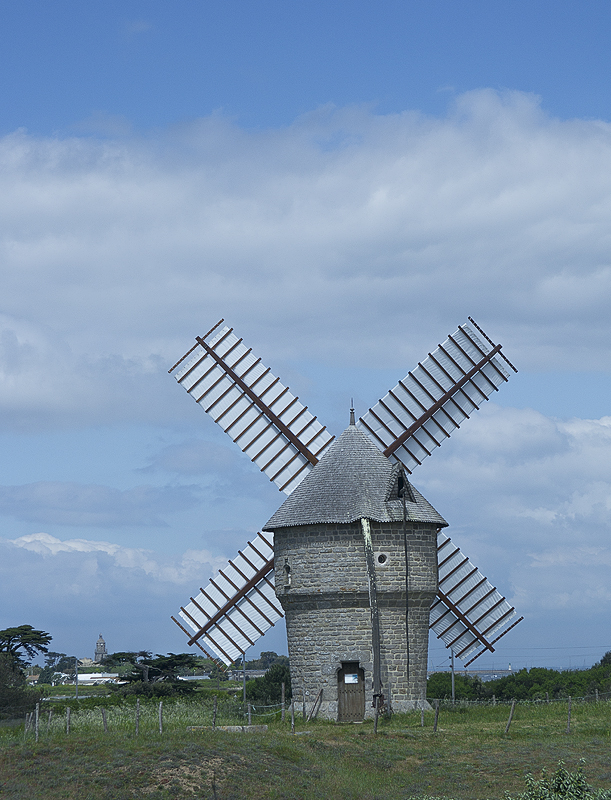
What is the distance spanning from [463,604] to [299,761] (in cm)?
1201

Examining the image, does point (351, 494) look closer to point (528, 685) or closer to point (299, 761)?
point (299, 761)

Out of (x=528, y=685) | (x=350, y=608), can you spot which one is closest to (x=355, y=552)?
(x=350, y=608)

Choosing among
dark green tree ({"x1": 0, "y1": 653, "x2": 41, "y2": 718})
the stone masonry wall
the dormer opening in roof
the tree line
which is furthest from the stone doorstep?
the tree line

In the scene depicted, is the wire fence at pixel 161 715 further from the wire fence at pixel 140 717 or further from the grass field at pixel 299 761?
the grass field at pixel 299 761

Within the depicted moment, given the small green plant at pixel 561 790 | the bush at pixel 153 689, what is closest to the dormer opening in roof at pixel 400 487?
the small green plant at pixel 561 790

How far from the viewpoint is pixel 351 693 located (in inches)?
1105

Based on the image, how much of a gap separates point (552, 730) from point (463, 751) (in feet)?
14.0

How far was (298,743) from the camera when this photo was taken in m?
23.7

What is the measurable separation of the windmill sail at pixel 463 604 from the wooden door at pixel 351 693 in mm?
5494

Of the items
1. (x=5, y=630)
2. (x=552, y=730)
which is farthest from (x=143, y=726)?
(x=5, y=630)

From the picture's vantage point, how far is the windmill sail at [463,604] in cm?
3278

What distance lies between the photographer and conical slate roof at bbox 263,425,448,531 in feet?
93.3

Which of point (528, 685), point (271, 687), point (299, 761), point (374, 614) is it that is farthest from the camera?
point (528, 685)

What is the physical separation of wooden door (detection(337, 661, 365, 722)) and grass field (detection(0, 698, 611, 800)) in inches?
32.9
